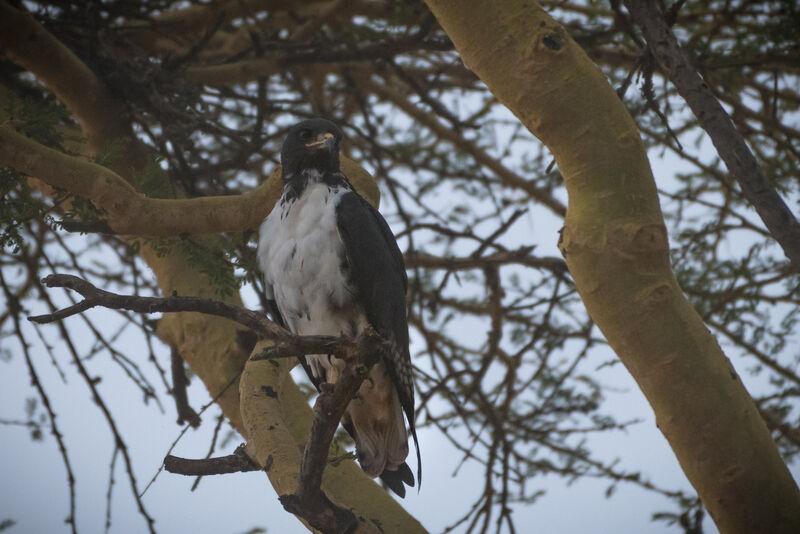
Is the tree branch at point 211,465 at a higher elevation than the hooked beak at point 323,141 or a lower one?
lower

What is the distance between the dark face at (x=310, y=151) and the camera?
354 cm

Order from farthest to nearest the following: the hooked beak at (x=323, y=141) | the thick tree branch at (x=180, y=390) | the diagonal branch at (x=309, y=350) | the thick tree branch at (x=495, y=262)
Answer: the thick tree branch at (x=495, y=262) < the thick tree branch at (x=180, y=390) < the hooked beak at (x=323, y=141) < the diagonal branch at (x=309, y=350)

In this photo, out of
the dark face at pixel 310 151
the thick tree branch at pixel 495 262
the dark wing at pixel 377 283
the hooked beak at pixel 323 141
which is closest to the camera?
the dark wing at pixel 377 283

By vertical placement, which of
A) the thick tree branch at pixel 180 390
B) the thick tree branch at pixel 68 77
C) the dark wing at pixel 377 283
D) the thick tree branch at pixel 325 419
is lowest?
the thick tree branch at pixel 325 419

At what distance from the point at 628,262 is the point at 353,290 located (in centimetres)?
112

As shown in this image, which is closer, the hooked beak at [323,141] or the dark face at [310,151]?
the hooked beak at [323,141]

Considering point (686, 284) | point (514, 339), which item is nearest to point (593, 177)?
point (686, 284)

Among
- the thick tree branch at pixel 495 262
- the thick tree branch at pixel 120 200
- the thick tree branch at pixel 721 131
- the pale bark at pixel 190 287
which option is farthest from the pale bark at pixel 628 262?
the thick tree branch at pixel 495 262

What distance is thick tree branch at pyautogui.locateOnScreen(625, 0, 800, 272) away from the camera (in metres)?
2.38

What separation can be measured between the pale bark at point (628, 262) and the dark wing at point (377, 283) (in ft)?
2.51

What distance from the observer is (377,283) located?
314cm

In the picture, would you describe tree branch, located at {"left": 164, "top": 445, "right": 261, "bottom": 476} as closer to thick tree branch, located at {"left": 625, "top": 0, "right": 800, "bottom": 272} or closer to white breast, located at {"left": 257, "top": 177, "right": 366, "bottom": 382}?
white breast, located at {"left": 257, "top": 177, "right": 366, "bottom": 382}

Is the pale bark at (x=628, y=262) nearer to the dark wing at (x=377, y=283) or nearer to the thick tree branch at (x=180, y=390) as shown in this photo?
the dark wing at (x=377, y=283)

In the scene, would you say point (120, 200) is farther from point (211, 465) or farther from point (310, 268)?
point (211, 465)
